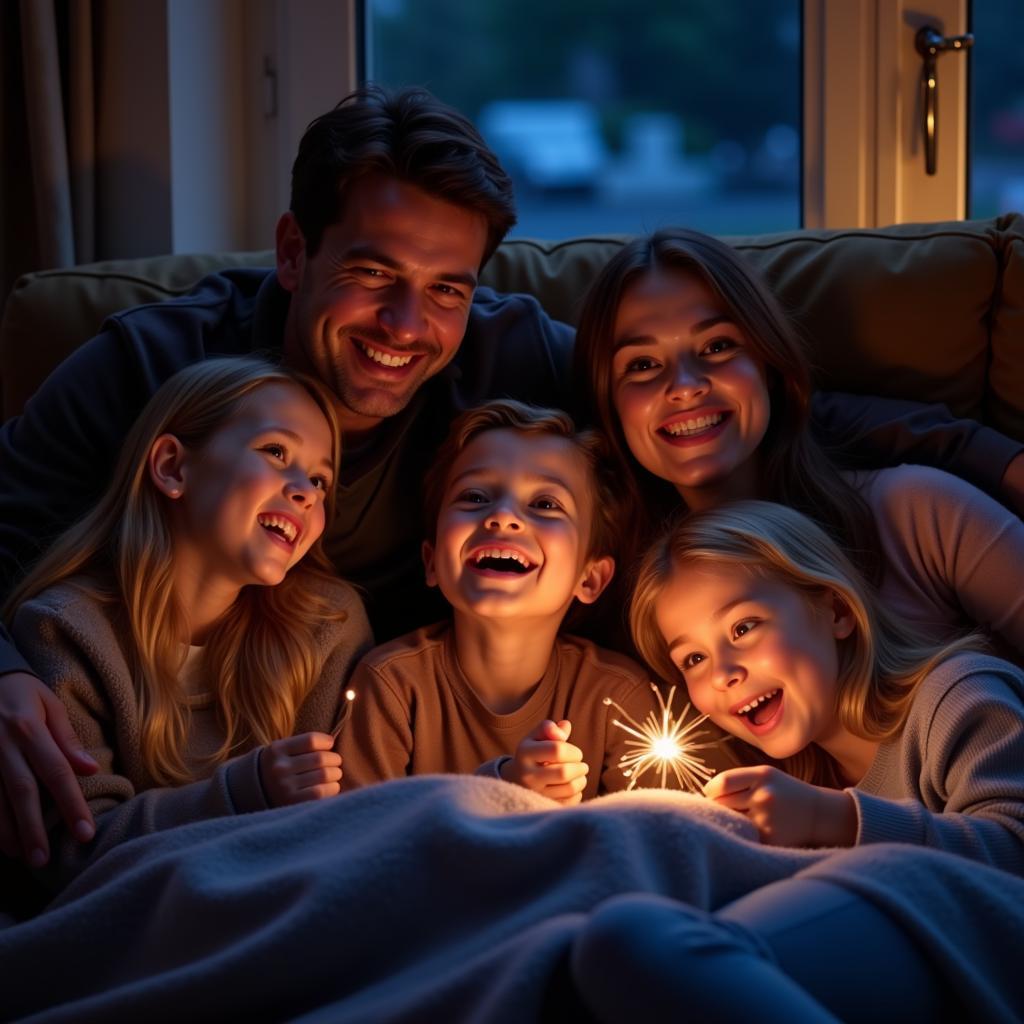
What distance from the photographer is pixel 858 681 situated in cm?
174

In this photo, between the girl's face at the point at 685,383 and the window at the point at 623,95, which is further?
the window at the point at 623,95

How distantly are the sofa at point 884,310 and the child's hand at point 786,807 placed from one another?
0.82 metres

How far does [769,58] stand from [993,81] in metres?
0.46

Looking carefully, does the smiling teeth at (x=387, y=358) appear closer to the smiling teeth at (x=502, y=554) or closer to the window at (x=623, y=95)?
the smiling teeth at (x=502, y=554)

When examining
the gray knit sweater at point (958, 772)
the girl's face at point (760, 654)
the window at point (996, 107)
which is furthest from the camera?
the window at point (996, 107)

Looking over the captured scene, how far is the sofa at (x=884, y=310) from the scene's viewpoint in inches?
83.0

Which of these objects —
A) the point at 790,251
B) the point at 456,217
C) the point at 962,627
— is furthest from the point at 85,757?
the point at 790,251

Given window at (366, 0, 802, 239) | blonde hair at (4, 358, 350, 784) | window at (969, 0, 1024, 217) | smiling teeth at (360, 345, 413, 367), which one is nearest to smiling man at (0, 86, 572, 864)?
smiling teeth at (360, 345, 413, 367)


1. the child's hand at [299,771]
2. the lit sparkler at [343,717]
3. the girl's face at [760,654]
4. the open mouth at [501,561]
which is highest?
the open mouth at [501,561]

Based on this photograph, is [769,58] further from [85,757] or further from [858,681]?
[85,757]

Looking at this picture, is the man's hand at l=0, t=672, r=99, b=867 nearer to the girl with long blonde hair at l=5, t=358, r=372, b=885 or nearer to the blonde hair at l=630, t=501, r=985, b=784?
the girl with long blonde hair at l=5, t=358, r=372, b=885

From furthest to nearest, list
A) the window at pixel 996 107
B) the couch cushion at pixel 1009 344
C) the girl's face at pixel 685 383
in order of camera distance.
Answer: the window at pixel 996 107
the couch cushion at pixel 1009 344
the girl's face at pixel 685 383

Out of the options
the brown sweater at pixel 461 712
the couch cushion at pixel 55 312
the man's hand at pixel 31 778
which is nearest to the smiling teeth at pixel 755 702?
the brown sweater at pixel 461 712

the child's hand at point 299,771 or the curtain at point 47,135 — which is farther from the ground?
the curtain at point 47,135
